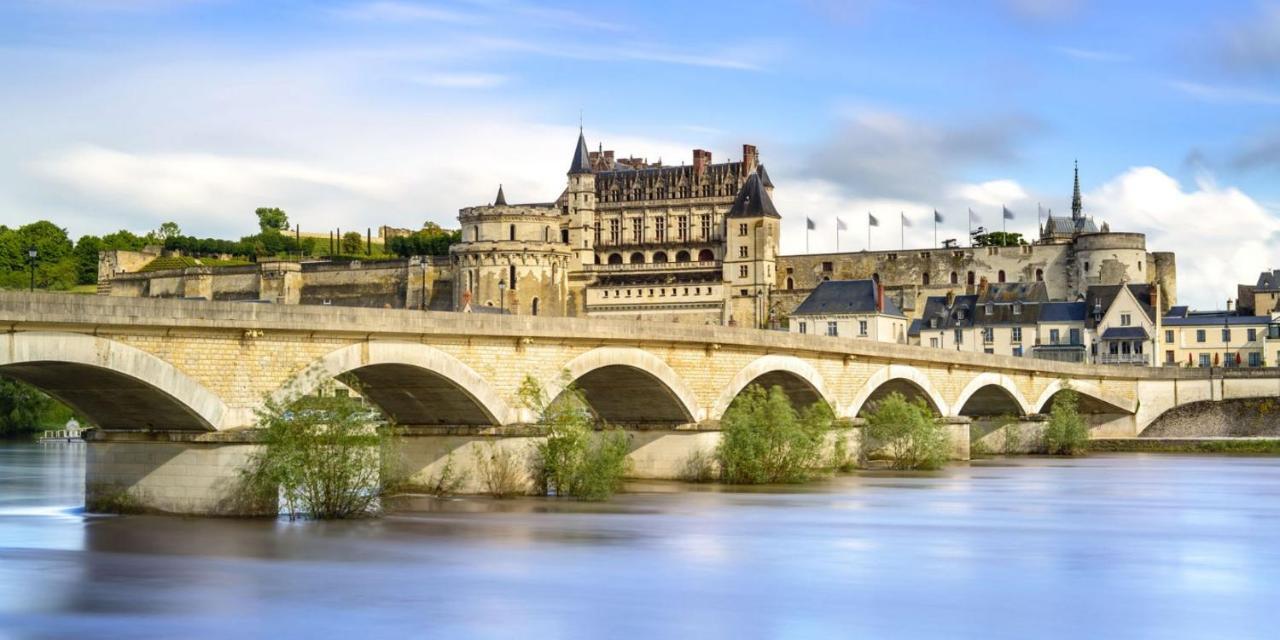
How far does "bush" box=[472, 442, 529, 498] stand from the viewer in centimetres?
3139

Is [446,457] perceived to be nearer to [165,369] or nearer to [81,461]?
[165,369]

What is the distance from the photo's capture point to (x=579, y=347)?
3334 cm

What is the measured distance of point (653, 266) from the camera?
118750 mm

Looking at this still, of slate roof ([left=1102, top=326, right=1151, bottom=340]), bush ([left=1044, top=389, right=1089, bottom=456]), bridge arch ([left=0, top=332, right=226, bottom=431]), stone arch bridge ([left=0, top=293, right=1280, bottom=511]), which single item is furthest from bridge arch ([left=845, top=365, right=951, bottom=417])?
slate roof ([left=1102, top=326, right=1151, bottom=340])

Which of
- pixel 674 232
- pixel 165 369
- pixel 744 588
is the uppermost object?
pixel 674 232

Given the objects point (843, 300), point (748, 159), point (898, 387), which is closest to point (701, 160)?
point (748, 159)

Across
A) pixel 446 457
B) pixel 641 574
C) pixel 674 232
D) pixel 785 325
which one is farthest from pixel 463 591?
pixel 674 232

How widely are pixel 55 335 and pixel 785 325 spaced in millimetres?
90573

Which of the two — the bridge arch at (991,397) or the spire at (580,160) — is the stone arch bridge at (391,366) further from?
the spire at (580,160)

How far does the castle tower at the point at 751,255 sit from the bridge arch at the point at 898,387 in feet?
213

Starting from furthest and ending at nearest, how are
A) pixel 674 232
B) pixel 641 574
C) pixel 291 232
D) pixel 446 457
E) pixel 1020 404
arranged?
pixel 291 232 → pixel 674 232 → pixel 1020 404 → pixel 446 457 → pixel 641 574

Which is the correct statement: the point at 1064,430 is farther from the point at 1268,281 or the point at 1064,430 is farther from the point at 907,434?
the point at 1268,281

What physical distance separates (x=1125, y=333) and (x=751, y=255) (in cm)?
4040

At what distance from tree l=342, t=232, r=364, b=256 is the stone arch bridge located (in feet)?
348
